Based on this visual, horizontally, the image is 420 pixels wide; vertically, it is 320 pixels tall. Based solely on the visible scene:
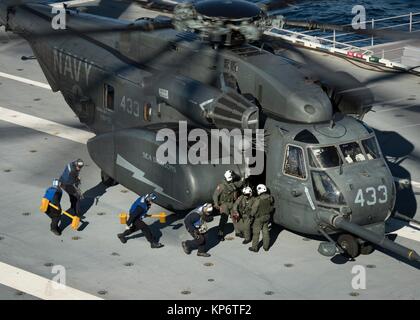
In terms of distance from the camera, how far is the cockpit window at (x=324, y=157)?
22.3 m

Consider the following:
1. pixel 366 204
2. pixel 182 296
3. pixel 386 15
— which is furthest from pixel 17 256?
pixel 386 15

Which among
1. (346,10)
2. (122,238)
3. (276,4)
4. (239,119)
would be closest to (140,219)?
(122,238)

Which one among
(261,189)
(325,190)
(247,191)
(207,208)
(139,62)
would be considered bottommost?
(207,208)

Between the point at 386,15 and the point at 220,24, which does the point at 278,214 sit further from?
the point at 386,15

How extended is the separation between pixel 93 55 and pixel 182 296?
9.85 metres

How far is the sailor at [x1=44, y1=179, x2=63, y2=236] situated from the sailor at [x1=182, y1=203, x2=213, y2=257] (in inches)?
131

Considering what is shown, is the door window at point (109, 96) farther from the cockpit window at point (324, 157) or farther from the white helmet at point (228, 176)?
the cockpit window at point (324, 157)

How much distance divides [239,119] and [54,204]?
511cm

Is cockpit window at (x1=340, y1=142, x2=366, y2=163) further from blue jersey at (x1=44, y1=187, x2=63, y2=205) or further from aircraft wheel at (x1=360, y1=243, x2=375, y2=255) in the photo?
blue jersey at (x1=44, y1=187, x2=63, y2=205)

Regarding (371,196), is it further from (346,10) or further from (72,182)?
(346,10)

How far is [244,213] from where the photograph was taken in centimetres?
2289

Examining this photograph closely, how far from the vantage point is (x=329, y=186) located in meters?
22.2

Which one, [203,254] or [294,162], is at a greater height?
[294,162]

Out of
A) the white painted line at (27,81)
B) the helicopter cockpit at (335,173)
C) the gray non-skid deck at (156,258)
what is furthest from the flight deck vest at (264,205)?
the white painted line at (27,81)
